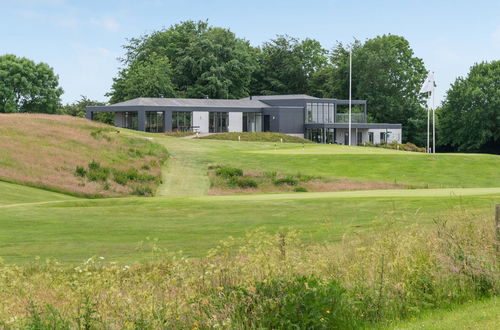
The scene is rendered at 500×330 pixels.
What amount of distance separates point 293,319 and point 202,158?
41.6 metres

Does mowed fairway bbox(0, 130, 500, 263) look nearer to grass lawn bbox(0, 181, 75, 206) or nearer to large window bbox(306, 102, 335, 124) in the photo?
grass lawn bbox(0, 181, 75, 206)

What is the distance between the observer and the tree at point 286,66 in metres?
123

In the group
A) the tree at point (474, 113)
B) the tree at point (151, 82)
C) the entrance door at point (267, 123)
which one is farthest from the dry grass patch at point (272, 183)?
the tree at point (151, 82)

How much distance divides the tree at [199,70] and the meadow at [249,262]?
7353 centimetres

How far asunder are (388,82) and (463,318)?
341ft

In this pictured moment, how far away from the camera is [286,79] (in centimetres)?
12450

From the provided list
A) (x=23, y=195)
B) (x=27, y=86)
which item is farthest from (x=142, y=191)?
(x=27, y=86)

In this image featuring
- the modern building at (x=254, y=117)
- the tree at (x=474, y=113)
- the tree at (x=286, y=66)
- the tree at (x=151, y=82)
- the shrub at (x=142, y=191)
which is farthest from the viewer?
the tree at (x=286, y=66)

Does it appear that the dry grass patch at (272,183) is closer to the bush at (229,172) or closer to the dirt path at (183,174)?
the bush at (229,172)

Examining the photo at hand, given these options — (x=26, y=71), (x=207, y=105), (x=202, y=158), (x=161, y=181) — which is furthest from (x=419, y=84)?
(x=161, y=181)

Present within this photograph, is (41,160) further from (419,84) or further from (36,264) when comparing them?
(419,84)

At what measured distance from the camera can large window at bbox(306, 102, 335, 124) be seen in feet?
323

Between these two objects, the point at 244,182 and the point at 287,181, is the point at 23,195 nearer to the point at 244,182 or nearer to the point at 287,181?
the point at 244,182

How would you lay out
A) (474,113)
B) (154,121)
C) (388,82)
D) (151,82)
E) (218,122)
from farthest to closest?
(388,82) < (151,82) < (474,113) < (218,122) < (154,121)
